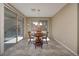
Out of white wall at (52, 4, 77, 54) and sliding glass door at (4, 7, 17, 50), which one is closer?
white wall at (52, 4, 77, 54)

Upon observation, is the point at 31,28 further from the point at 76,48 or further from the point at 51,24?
the point at 76,48

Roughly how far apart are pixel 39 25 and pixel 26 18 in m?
1.47

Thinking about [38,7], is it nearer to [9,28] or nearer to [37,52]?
[9,28]

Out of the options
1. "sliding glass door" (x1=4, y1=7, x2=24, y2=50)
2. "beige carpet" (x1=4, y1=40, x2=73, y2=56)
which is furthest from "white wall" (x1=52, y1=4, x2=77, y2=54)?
"sliding glass door" (x1=4, y1=7, x2=24, y2=50)

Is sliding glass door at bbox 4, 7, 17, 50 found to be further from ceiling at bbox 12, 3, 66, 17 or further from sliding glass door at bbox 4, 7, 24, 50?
ceiling at bbox 12, 3, 66, 17

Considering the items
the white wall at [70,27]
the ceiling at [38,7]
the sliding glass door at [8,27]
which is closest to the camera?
the white wall at [70,27]

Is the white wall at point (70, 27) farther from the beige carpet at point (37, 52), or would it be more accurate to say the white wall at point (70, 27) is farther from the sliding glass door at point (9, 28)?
the sliding glass door at point (9, 28)

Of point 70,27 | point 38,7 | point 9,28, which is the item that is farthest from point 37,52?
point 38,7

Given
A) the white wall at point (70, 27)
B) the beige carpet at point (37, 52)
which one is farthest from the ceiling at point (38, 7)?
the beige carpet at point (37, 52)

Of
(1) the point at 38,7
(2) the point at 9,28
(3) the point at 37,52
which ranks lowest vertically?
(3) the point at 37,52

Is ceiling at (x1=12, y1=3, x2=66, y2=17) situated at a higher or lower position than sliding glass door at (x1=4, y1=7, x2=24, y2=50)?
higher

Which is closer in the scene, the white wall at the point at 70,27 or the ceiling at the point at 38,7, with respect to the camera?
the white wall at the point at 70,27

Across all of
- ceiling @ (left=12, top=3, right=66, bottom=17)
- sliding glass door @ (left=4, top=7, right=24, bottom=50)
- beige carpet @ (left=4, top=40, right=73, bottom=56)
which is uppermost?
ceiling @ (left=12, top=3, right=66, bottom=17)

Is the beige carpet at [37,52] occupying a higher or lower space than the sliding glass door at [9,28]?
lower
